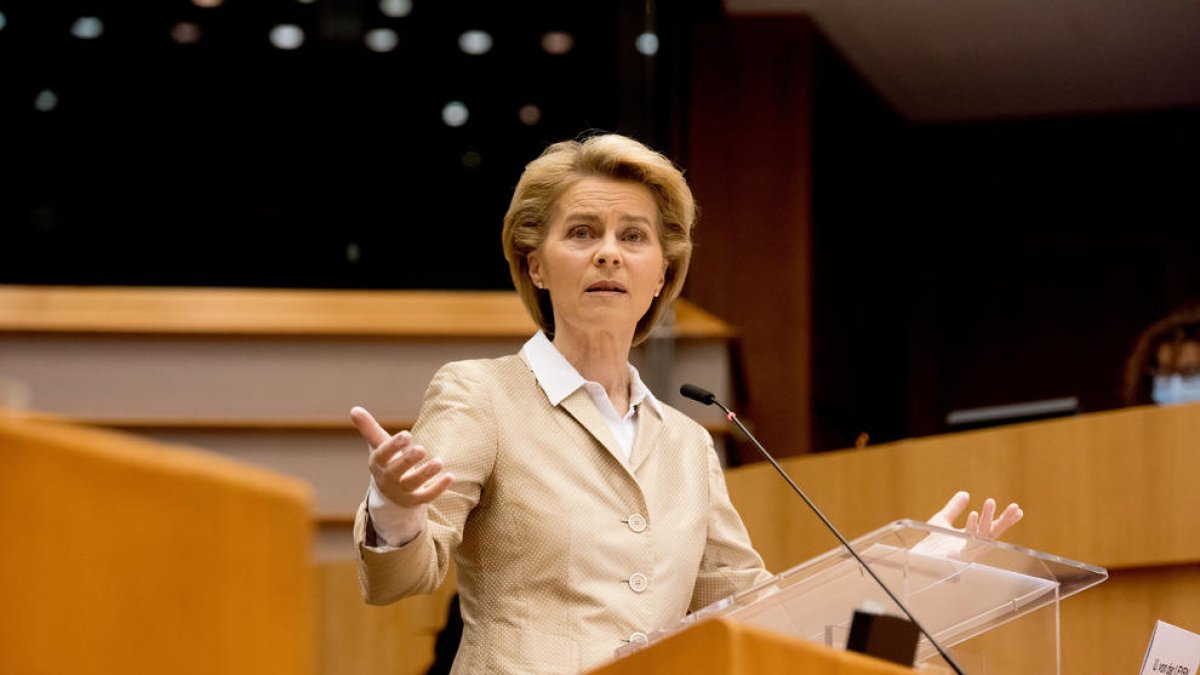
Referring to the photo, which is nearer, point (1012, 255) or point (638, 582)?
point (638, 582)

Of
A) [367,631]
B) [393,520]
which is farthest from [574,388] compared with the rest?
[367,631]

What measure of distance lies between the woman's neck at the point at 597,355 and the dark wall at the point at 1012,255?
15.6ft

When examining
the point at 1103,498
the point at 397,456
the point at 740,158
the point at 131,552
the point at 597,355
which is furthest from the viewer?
the point at 740,158

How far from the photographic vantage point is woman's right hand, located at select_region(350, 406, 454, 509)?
157cm

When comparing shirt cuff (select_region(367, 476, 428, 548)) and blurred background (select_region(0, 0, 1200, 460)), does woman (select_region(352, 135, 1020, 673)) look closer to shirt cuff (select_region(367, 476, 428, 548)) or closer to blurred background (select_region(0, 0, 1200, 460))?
shirt cuff (select_region(367, 476, 428, 548))

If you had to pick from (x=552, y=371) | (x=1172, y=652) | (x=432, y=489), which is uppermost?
(x=552, y=371)

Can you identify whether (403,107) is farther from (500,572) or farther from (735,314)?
(500,572)

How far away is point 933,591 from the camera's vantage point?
5.52 ft

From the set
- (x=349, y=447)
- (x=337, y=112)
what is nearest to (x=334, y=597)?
(x=349, y=447)

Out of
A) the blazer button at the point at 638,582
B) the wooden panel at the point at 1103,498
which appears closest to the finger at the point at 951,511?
the blazer button at the point at 638,582

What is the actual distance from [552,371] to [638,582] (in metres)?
0.32

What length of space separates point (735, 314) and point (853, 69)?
1323 mm

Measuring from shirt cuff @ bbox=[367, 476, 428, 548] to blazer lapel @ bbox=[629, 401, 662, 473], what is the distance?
15.4 inches

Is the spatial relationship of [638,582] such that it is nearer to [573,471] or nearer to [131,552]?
[573,471]
